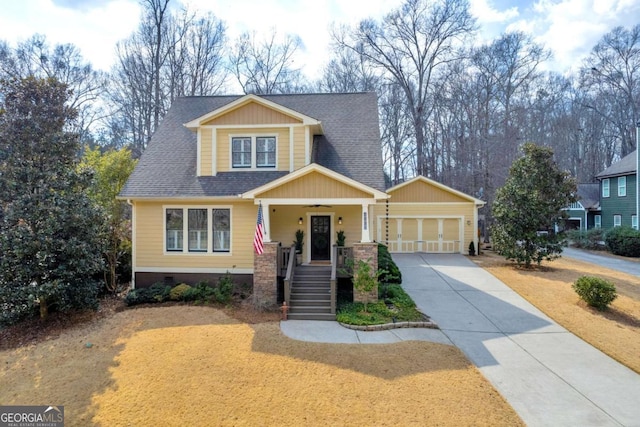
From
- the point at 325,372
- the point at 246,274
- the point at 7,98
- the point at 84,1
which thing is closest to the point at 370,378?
the point at 325,372

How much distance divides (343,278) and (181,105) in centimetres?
1158

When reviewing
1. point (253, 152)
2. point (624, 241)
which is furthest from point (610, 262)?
point (253, 152)

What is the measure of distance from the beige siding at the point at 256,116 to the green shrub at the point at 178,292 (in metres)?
6.18

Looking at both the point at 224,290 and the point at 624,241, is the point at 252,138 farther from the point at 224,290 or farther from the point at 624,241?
the point at 624,241

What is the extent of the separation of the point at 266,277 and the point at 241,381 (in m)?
4.60

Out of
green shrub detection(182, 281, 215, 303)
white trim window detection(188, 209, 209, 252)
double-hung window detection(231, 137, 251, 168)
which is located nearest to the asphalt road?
double-hung window detection(231, 137, 251, 168)

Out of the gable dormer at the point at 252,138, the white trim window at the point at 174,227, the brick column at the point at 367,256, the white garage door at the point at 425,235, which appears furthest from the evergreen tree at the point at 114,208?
the white garage door at the point at 425,235

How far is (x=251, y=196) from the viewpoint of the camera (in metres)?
10.7

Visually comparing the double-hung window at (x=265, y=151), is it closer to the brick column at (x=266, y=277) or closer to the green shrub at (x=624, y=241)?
the brick column at (x=266, y=277)

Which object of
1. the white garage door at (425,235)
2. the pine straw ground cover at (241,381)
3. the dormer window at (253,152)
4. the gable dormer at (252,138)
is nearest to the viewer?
the pine straw ground cover at (241,381)

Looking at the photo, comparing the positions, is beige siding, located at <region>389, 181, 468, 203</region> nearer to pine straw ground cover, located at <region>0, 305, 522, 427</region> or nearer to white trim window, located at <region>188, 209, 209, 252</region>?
white trim window, located at <region>188, 209, 209, 252</region>

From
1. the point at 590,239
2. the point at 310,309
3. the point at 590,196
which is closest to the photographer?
the point at 310,309

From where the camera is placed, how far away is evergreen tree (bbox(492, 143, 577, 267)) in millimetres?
14594

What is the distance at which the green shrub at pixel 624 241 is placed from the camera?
19312 millimetres
